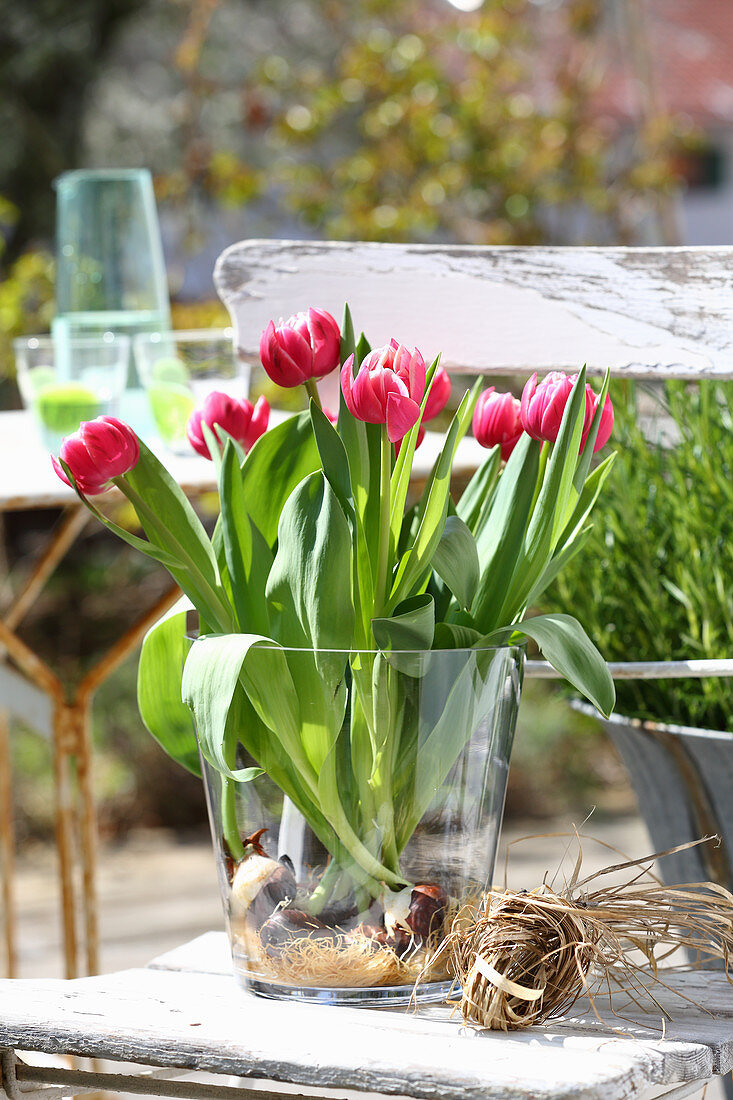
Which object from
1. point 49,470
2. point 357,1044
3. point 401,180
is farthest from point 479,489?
point 401,180

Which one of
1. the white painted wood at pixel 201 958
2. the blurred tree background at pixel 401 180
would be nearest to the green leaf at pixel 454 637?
the white painted wood at pixel 201 958

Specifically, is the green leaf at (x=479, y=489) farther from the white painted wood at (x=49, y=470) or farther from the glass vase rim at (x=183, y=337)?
the glass vase rim at (x=183, y=337)

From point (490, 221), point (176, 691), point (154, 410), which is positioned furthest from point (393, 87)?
point (176, 691)

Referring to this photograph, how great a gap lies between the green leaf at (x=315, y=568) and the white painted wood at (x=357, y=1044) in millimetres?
205

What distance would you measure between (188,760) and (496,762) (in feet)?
0.68

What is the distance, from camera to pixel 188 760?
0.84 metres

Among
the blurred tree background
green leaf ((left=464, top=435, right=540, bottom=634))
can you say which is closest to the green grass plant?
green leaf ((left=464, top=435, right=540, bottom=634))

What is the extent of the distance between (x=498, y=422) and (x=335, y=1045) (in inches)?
15.2

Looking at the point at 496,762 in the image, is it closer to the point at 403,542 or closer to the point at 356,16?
the point at 403,542

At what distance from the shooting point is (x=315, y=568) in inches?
28.3

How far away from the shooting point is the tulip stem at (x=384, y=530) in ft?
2.42

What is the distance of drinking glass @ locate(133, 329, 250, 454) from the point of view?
1.33 meters

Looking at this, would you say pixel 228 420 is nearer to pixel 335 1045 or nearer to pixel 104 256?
pixel 335 1045

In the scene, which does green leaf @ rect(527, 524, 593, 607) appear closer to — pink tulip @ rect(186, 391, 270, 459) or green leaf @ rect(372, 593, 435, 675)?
green leaf @ rect(372, 593, 435, 675)
